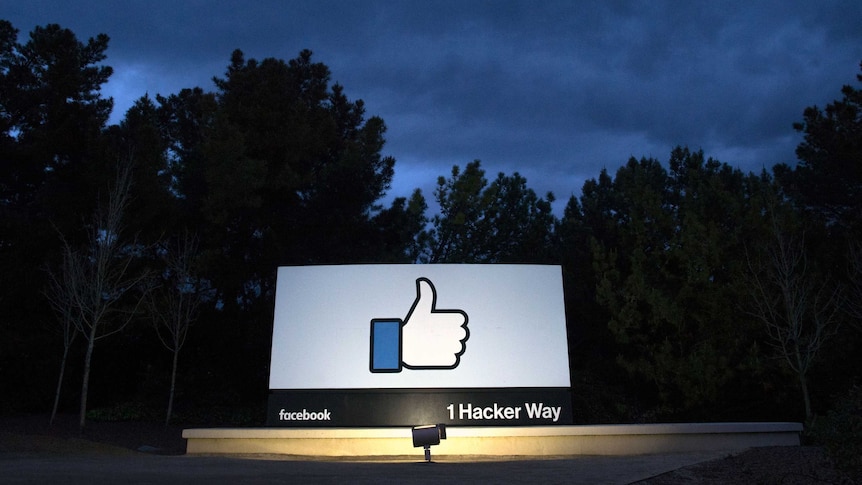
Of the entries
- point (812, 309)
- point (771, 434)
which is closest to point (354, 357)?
point (771, 434)

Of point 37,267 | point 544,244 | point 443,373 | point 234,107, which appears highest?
point 234,107

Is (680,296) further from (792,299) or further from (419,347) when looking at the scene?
(419,347)

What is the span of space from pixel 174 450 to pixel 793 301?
46.1 ft

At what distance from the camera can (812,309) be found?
53.2ft

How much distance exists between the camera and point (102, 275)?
14.5 metres

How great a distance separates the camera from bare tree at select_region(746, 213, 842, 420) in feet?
49.1

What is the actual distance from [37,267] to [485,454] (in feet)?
47.1

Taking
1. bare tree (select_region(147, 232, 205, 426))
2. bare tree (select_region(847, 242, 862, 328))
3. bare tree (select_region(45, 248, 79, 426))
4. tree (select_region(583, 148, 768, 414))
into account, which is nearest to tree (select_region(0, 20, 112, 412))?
bare tree (select_region(45, 248, 79, 426))

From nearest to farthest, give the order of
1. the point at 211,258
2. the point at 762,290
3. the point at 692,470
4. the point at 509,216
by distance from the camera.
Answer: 1. the point at 692,470
2. the point at 762,290
3. the point at 211,258
4. the point at 509,216

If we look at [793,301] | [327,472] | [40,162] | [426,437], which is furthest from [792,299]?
[40,162]

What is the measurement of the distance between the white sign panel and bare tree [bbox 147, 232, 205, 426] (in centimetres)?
695

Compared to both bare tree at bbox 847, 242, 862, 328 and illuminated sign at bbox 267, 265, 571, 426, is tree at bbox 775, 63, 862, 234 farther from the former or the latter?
illuminated sign at bbox 267, 265, 571, 426

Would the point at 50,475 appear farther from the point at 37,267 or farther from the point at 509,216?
the point at 509,216

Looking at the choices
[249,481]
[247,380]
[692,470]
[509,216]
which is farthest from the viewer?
[509,216]
